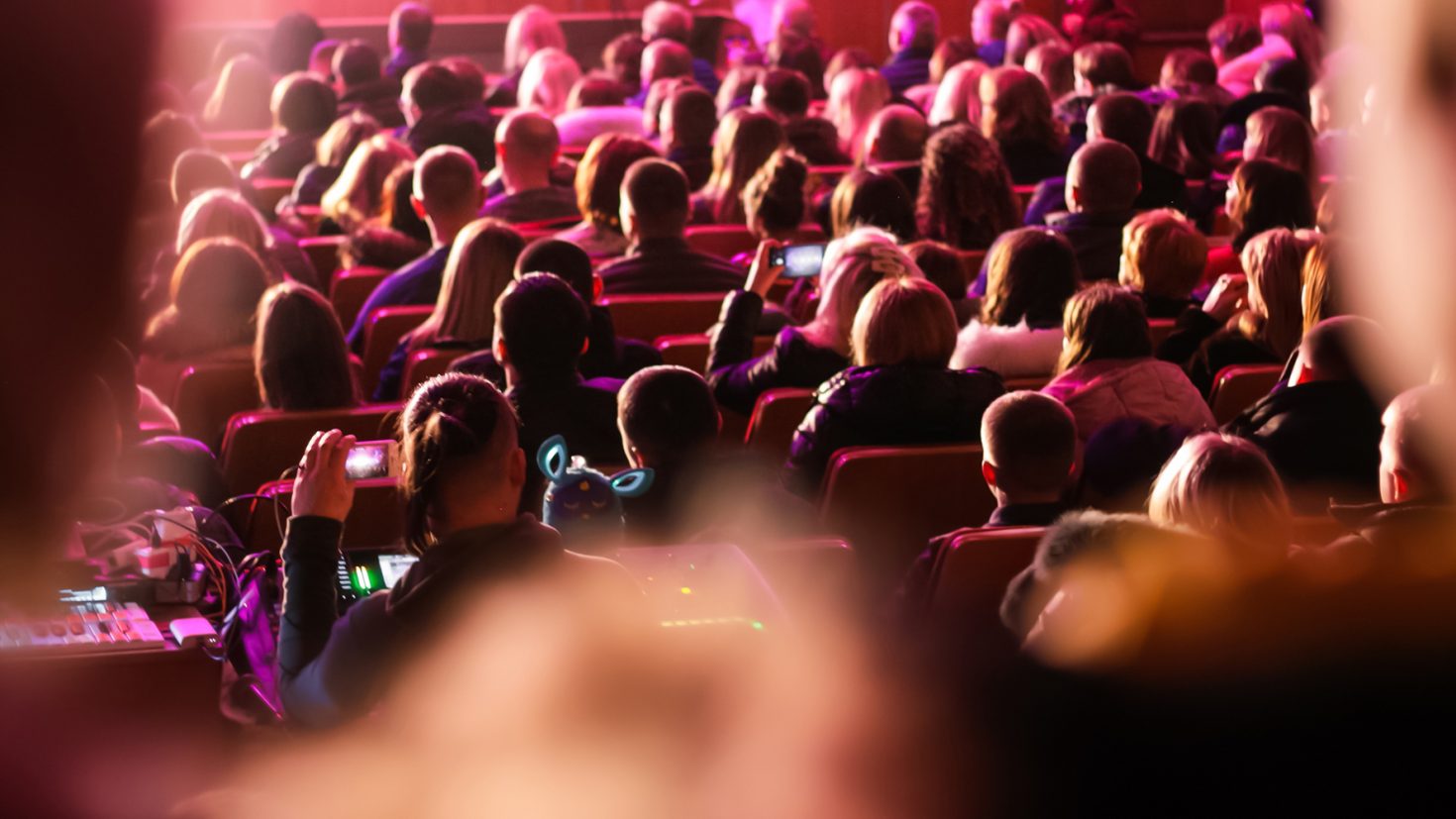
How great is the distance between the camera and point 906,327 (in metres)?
4.01

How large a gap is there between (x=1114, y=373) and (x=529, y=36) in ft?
23.7

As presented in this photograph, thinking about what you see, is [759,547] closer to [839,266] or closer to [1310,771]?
[1310,771]

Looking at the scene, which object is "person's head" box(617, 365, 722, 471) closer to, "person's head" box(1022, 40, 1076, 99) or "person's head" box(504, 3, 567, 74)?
"person's head" box(1022, 40, 1076, 99)

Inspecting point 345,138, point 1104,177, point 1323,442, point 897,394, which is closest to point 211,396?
point 897,394

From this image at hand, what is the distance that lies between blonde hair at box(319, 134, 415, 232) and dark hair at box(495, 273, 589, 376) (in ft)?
8.95

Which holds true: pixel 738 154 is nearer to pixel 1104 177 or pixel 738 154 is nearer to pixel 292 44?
pixel 1104 177

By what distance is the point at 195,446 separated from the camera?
3.92 m

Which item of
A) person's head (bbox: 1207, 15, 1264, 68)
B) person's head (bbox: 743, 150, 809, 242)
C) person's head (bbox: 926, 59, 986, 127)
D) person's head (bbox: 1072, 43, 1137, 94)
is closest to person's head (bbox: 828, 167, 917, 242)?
person's head (bbox: 743, 150, 809, 242)

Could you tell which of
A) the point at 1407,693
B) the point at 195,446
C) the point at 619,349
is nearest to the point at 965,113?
the point at 619,349

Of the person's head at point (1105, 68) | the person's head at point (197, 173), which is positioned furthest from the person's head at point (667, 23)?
the person's head at point (197, 173)

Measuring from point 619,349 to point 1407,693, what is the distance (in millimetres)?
2556

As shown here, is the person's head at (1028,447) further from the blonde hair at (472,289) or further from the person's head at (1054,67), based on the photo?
the person's head at (1054,67)

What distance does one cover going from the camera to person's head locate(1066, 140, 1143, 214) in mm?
5820

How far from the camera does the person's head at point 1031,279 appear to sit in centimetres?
469
